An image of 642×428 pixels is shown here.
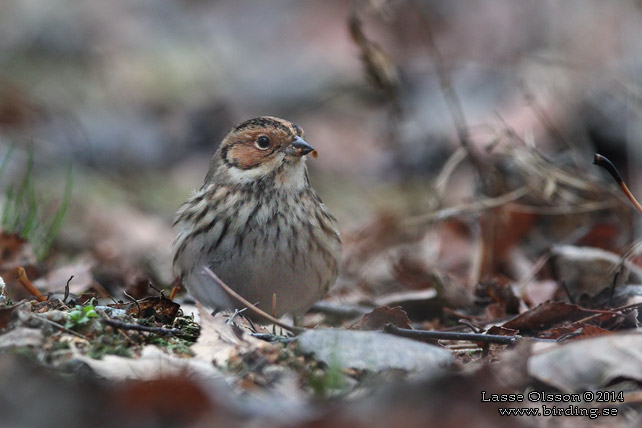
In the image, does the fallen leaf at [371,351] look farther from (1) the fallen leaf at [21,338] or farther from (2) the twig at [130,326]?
(1) the fallen leaf at [21,338]

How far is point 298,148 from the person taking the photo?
4.29 meters

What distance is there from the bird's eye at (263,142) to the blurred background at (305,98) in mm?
1335

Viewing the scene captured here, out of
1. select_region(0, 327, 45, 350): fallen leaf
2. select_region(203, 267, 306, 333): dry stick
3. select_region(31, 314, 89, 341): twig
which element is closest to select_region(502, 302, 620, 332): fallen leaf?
select_region(203, 267, 306, 333): dry stick

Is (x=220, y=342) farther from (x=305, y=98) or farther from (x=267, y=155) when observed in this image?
(x=305, y=98)

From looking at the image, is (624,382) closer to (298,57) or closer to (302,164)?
(302,164)

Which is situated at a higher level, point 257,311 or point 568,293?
point 568,293

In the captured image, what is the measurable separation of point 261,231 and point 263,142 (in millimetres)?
605

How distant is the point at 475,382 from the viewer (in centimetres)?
235

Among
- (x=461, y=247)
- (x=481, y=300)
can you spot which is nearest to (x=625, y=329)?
(x=481, y=300)

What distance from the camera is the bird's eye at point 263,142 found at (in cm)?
437

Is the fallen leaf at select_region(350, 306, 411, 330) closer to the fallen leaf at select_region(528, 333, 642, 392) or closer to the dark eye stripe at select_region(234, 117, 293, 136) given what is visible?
the fallen leaf at select_region(528, 333, 642, 392)

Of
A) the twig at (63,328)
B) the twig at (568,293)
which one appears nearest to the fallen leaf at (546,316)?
the twig at (568,293)

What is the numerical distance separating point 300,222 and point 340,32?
327 inches

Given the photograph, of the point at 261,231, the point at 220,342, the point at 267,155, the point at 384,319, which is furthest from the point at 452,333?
the point at 267,155
